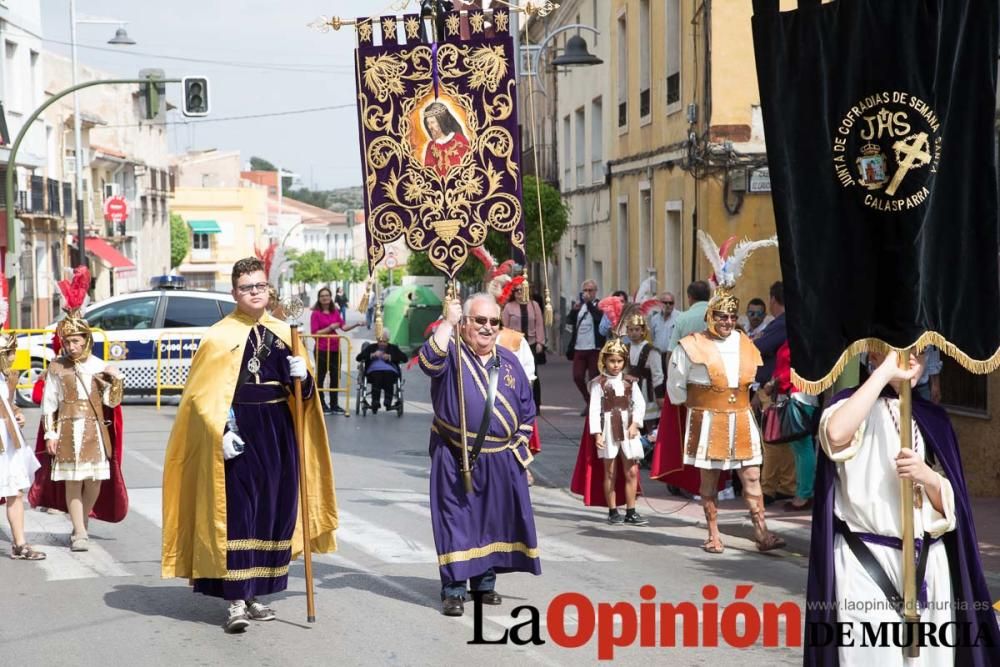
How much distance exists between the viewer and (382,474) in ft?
47.8

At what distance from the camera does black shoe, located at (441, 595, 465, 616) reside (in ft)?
26.5

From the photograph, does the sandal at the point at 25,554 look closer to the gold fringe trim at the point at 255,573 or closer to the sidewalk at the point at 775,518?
the gold fringe trim at the point at 255,573

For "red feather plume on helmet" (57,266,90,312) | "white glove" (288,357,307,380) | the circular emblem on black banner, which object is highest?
the circular emblem on black banner

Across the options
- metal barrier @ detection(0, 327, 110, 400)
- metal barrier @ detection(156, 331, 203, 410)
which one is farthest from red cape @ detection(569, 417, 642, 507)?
metal barrier @ detection(0, 327, 110, 400)

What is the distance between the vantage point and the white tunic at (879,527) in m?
5.04

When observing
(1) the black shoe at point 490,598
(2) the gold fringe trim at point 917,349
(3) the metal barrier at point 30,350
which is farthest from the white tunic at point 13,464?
(3) the metal barrier at point 30,350

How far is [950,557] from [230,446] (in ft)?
13.5

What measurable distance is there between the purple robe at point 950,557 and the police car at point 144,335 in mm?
17361

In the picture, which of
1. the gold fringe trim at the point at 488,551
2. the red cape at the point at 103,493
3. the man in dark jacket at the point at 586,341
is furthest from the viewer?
the man in dark jacket at the point at 586,341

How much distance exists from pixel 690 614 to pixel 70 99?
50.2 metres

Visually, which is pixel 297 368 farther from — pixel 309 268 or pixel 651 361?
pixel 309 268

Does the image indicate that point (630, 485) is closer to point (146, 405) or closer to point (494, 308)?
point (494, 308)

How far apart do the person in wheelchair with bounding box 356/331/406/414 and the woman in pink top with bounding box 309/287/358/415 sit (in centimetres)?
52

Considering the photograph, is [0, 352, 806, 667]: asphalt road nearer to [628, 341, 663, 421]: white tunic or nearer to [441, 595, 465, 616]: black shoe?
[441, 595, 465, 616]: black shoe
